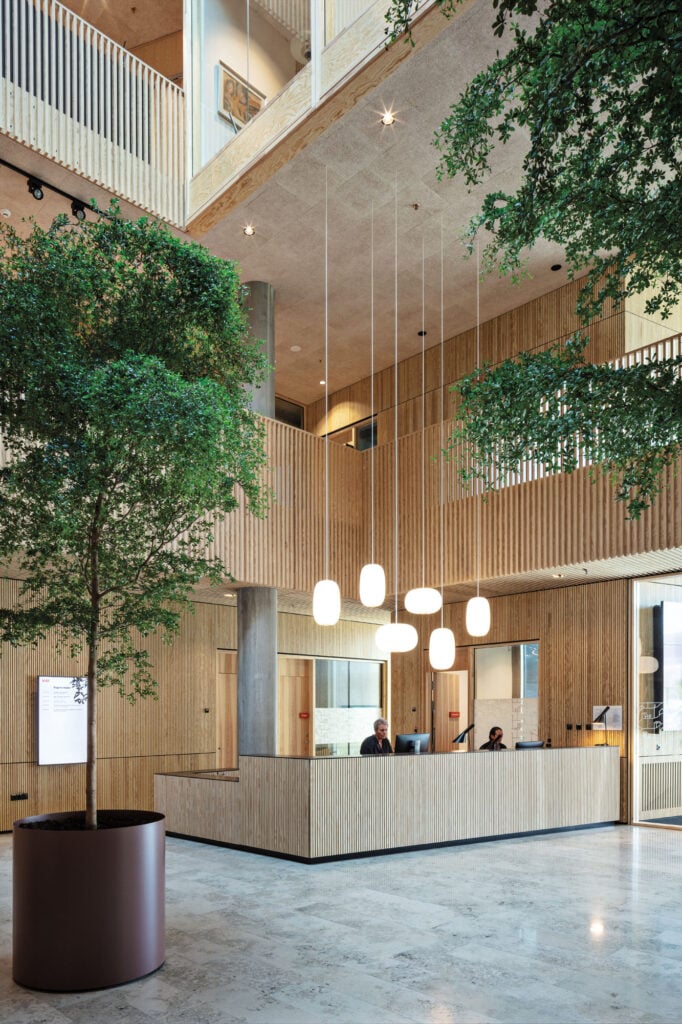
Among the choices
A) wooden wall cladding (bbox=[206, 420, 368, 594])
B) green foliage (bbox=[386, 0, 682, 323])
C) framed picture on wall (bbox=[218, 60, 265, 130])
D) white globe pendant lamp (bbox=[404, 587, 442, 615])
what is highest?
framed picture on wall (bbox=[218, 60, 265, 130])

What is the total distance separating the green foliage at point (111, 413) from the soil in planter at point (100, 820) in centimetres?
88

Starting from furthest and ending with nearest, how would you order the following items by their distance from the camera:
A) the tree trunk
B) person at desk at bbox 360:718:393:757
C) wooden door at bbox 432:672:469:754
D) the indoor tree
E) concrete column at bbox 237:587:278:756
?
wooden door at bbox 432:672:469:754, concrete column at bbox 237:587:278:756, person at desk at bbox 360:718:393:757, the tree trunk, the indoor tree

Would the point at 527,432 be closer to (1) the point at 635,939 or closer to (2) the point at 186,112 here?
(1) the point at 635,939

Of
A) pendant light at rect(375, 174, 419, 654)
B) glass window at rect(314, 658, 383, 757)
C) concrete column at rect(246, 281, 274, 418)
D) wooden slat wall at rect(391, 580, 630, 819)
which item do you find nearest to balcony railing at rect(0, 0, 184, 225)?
concrete column at rect(246, 281, 274, 418)

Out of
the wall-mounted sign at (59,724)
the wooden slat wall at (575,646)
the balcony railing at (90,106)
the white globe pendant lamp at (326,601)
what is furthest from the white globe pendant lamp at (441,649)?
the balcony railing at (90,106)

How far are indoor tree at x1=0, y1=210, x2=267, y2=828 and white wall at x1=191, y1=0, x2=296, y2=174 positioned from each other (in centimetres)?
572

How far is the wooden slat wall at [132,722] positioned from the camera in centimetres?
1068

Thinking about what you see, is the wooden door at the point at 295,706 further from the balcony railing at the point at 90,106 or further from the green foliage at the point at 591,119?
the green foliage at the point at 591,119

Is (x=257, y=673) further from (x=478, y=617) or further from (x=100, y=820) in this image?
(x=100, y=820)

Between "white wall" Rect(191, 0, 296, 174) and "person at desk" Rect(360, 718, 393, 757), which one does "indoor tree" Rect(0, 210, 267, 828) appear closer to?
"person at desk" Rect(360, 718, 393, 757)

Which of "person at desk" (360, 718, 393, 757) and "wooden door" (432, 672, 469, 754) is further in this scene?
"wooden door" (432, 672, 469, 754)

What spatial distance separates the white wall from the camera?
10789 millimetres

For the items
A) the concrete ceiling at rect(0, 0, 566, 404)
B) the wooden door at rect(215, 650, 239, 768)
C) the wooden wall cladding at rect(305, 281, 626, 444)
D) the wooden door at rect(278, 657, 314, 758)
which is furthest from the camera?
the wooden door at rect(278, 657, 314, 758)

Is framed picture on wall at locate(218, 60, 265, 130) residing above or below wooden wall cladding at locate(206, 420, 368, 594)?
above
